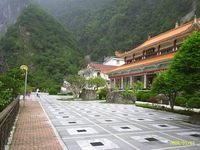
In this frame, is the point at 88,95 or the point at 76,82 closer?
the point at 76,82

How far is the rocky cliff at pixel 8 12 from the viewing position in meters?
127

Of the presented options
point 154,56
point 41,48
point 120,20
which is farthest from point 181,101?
point 41,48

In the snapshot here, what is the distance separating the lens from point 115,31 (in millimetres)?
78812

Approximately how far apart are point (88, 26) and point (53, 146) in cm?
8767

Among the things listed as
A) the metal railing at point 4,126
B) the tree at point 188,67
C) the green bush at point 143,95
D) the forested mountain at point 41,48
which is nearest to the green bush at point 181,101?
the green bush at point 143,95

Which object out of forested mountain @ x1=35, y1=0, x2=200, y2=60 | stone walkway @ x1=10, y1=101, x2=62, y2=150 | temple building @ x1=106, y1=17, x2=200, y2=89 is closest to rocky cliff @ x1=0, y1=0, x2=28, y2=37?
forested mountain @ x1=35, y1=0, x2=200, y2=60

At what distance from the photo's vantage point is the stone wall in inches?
1258

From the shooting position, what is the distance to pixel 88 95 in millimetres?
32156

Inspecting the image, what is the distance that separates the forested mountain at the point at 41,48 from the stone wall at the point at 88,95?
30.9 meters

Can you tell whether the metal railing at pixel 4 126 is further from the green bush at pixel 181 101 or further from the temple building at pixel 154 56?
the temple building at pixel 154 56

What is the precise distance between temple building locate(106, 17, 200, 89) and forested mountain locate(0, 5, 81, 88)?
100 ft

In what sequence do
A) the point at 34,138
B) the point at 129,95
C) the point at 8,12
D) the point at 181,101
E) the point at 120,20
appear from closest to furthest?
the point at 34,138, the point at 181,101, the point at 129,95, the point at 120,20, the point at 8,12

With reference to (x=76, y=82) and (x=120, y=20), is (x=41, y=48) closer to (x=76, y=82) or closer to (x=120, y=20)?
(x=120, y=20)

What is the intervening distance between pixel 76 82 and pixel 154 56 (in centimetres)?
1002
